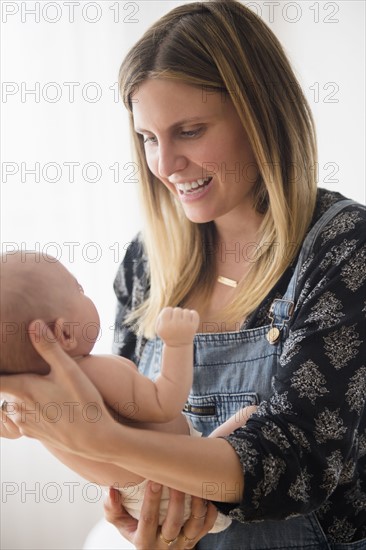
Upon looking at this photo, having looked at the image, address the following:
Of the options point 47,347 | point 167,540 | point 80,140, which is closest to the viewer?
point 47,347

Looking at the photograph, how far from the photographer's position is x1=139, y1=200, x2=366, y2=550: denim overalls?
1429mm

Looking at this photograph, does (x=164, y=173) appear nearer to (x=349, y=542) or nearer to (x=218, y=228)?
(x=218, y=228)

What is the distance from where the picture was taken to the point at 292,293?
1478mm

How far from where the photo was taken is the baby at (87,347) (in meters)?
1.16

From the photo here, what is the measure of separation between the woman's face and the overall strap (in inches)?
8.4

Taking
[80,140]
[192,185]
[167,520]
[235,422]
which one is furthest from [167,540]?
[80,140]

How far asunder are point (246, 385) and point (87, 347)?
0.41m

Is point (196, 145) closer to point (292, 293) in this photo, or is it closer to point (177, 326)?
point (292, 293)

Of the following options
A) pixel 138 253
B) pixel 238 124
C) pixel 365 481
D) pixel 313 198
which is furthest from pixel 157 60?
pixel 365 481

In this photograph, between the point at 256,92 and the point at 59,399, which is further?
the point at 256,92

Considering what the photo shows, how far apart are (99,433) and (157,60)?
785 millimetres

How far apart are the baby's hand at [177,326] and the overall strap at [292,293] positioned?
1.08ft

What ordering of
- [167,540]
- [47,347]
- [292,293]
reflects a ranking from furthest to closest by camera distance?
[292,293] < [167,540] < [47,347]

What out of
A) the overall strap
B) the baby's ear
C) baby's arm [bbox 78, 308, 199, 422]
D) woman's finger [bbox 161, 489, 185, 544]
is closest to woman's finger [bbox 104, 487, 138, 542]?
woman's finger [bbox 161, 489, 185, 544]
